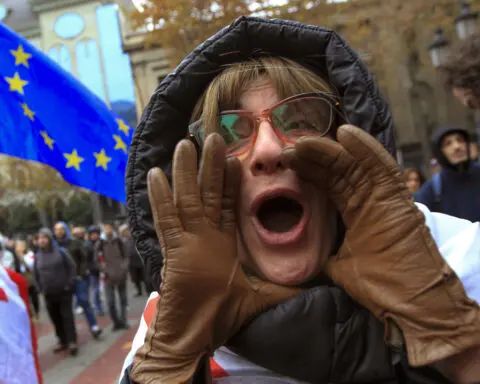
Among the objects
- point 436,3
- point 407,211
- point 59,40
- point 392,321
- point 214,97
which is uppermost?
point 59,40

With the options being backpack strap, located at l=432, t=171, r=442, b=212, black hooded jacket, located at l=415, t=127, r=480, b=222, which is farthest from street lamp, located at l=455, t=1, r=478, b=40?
backpack strap, located at l=432, t=171, r=442, b=212

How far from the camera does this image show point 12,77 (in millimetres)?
3096

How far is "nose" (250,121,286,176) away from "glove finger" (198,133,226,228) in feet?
0.46

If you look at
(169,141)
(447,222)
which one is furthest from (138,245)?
(447,222)

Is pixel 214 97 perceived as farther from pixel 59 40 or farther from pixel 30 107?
pixel 59 40

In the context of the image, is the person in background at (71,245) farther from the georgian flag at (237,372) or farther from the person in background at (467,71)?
the georgian flag at (237,372)

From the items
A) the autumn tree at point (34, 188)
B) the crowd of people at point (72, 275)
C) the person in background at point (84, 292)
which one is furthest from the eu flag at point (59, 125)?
the autumn tree at point (34, 188)

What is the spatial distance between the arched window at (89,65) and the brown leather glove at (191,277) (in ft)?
101

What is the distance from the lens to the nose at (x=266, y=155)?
1.26 metres

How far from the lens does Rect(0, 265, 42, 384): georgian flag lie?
2299 millimetres

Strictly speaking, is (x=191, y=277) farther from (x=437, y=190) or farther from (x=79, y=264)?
(x=79, y=264)

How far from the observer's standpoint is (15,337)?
2383mm

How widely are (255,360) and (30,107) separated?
8.75ft

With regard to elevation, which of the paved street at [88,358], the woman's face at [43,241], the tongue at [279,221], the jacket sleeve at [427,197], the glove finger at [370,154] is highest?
the glove finger at [370,154]
